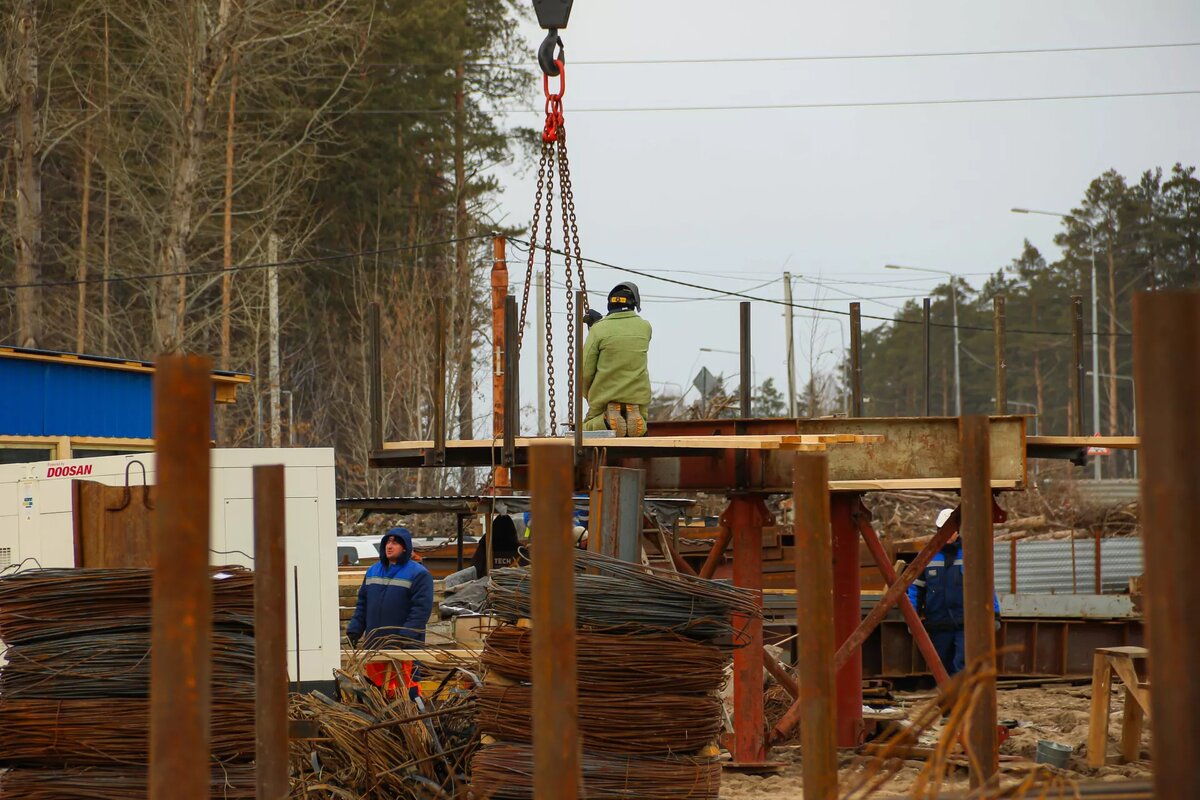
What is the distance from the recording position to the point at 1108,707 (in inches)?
468

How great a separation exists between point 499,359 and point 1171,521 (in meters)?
11.6

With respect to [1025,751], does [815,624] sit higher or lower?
higher

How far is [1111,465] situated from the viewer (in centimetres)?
6034

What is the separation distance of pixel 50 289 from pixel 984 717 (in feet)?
134

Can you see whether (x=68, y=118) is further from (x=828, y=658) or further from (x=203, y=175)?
(x=828, y=658)

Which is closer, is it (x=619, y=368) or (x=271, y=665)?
(x=271, y=665)

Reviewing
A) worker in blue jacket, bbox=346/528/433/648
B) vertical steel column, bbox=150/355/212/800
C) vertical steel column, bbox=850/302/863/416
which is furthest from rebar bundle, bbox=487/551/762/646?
vertical steel column, bbox=850/302/863/416

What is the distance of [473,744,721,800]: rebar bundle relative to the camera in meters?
7.04

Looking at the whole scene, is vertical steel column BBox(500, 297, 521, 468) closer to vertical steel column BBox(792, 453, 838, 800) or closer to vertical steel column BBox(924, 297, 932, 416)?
vertical steel column BBox(792, 453, 838, 800)

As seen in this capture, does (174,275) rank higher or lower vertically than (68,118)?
lower

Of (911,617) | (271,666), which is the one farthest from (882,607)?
(271,666)

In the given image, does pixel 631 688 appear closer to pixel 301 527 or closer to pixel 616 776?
pixel 616 776

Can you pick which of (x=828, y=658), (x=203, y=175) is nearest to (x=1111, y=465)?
(x=203, y=175)

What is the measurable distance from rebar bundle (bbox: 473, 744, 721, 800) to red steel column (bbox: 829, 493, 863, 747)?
556cm
